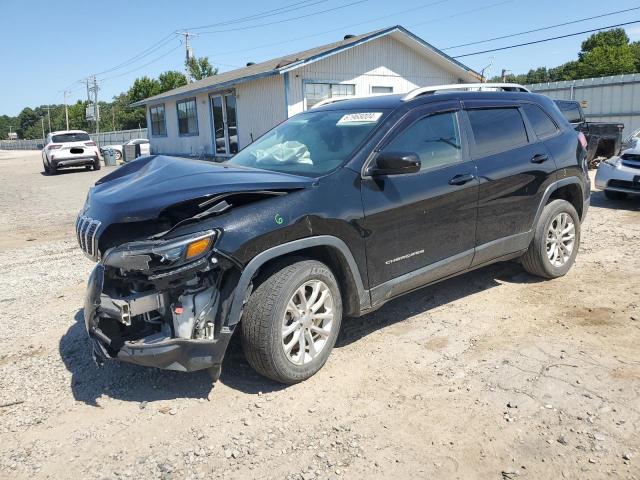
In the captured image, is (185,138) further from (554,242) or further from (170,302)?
(170,302)

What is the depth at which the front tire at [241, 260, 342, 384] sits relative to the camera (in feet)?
10.7

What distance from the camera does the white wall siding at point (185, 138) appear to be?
23.0m

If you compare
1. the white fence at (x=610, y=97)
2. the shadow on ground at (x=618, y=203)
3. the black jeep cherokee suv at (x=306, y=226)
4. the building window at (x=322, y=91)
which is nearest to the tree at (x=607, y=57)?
the white fence at (x=610, y=97)

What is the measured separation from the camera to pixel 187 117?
2489 cm

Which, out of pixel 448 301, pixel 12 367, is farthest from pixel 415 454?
pixel 12 367

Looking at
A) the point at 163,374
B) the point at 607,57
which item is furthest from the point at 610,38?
the point at 163,374

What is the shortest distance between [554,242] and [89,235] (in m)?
4.24

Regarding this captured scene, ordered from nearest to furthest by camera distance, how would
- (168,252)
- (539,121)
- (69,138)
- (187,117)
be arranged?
(168,252) < (539,121) < (69,138) < (187,117)

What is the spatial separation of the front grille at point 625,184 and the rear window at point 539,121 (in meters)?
5.02

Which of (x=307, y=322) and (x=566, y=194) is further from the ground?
(x=566, y=194)

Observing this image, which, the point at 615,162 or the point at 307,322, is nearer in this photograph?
the point at 307,322

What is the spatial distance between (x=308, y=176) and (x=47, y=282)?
12.7 ft

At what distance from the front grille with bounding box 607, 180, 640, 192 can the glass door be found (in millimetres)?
14375

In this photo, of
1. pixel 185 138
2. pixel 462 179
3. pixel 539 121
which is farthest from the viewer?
pixel 185 138
